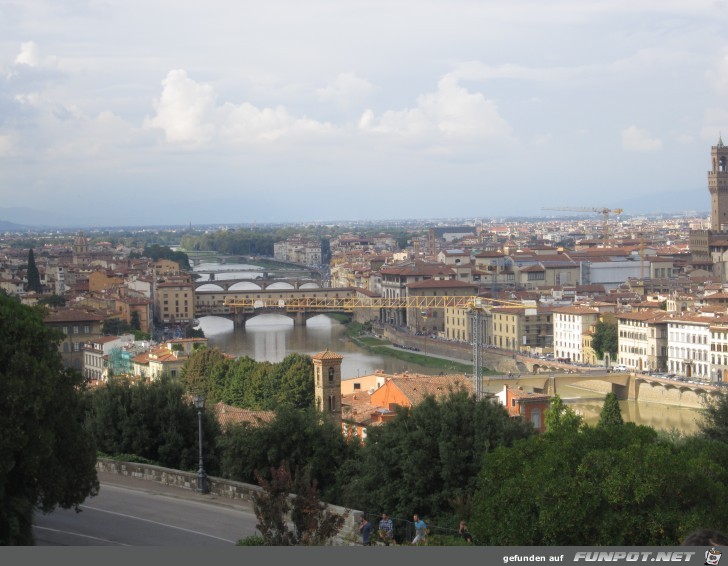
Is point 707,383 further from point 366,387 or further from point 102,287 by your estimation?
point 102,287

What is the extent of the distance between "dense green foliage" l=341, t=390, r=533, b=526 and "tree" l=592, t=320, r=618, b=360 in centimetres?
2060

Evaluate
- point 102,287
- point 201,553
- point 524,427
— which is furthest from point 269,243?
point 201,553

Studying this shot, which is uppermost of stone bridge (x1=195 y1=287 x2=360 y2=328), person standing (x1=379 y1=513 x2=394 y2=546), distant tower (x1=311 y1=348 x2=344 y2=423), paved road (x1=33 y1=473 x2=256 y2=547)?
person standing (x1=379 y1=513 x2=394 y2=546)

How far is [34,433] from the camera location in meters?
6.44

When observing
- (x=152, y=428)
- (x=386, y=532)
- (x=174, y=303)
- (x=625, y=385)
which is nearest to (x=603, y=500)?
(x=386, y=532)

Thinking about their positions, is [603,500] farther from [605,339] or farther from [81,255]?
[81,255]

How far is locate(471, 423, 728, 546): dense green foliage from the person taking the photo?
20.5 ft

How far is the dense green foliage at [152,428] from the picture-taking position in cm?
1070

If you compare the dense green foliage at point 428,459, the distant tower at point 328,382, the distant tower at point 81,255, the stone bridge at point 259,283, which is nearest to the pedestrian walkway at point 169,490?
the dense green foliage at point 428,459

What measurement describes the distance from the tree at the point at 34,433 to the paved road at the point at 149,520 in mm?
192

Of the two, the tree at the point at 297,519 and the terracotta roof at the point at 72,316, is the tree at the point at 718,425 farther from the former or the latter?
the terracotta roof at the point at 72,316

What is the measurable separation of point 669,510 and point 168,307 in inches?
1434

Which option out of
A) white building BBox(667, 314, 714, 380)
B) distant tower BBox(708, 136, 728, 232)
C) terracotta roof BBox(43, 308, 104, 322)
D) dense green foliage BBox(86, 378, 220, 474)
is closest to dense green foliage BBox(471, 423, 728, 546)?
dense green foliage BBox(86, 378, 220, 474)

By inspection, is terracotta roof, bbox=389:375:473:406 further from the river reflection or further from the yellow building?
the yellow building
